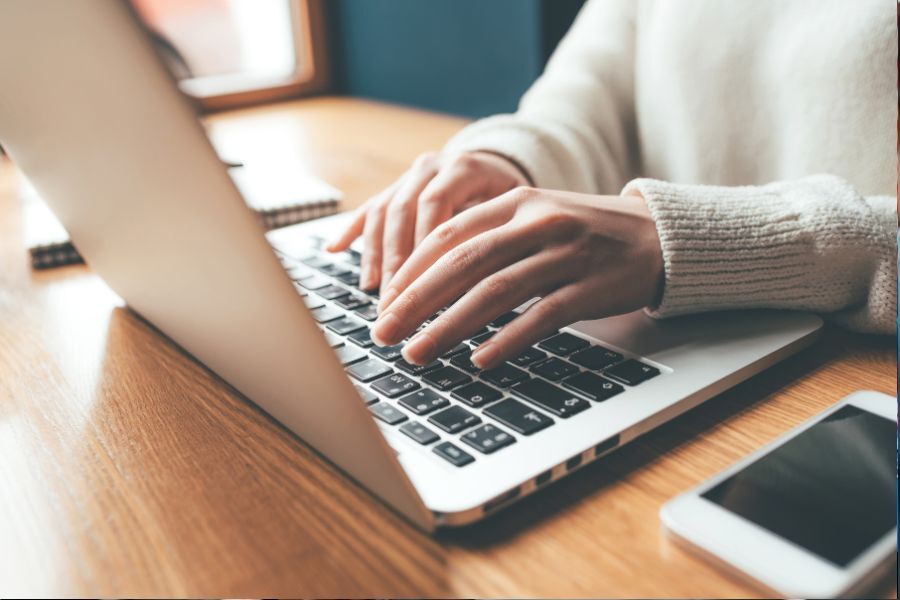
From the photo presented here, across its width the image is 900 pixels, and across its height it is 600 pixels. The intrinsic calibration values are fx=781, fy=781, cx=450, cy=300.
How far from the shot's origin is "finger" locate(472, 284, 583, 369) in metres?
0.44

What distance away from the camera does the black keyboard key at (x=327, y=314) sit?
0.54 meters

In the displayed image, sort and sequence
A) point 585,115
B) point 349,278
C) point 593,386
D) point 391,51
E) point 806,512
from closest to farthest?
point 806,512 < point 593,386 < point 349,278 < point 585,115 < point 391,51

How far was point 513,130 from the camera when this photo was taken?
2.55 ft

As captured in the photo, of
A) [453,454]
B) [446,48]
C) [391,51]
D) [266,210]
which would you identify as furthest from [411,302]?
[391,51]

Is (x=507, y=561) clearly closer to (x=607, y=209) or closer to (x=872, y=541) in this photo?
(x=872, y=541)

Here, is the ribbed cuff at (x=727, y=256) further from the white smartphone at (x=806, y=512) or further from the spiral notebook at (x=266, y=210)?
the spiral notebook at (x=266, y=210)

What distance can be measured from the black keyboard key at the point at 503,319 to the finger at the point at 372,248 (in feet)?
0.39

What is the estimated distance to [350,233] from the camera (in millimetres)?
661

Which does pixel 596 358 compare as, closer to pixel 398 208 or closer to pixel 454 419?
pixel 454 419

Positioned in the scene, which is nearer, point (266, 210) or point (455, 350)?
point (455, 350)

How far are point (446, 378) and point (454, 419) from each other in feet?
0.16

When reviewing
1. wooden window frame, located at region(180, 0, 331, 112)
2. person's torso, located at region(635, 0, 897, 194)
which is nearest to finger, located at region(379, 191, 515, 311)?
person's torso, located at region(635, 0, 897, 194)

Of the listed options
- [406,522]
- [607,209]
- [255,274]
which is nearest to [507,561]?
[406,522]

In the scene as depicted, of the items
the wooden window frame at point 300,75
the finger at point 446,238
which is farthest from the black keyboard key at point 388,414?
the wooden window frame at point 300,75
